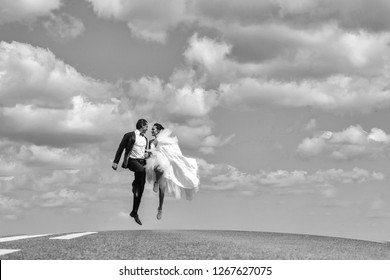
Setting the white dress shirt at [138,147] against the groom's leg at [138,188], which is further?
the groom's leg at [138,188]

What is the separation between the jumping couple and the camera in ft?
55.0

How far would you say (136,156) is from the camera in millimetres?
16828

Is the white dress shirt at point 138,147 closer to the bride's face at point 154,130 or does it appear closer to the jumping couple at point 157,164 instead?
the jumping couple at point 157,164

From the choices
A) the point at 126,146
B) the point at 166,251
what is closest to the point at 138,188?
the point at 126,146

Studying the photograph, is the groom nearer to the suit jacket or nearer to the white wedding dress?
the suit jacket

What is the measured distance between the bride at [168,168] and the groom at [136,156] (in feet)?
2.40

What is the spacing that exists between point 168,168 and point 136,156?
2.10 m

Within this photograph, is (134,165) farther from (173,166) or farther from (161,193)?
(173,166)

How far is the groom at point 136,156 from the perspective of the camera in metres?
16.6

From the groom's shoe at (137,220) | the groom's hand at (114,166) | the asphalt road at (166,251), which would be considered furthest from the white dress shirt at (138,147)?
the asphalt road at (166,251)

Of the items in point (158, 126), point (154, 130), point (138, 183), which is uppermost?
point (158, 126)

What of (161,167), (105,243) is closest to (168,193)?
(161,167)

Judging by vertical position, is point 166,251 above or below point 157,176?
below
